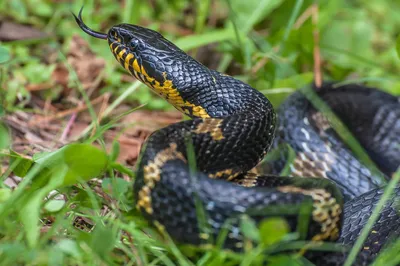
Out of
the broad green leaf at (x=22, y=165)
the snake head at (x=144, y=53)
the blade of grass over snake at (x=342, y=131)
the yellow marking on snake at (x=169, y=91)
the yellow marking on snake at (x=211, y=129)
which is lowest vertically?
the blade of grass over snake at (x=342, y=131)

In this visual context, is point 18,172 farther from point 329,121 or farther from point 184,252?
point 329,121

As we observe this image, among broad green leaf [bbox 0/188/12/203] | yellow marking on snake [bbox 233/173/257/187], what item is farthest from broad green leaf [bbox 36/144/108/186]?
yellow marking on snake [bbox 233/173/257/187]

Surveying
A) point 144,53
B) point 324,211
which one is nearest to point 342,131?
point 144,53

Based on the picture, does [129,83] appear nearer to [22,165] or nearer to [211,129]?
[22,165]

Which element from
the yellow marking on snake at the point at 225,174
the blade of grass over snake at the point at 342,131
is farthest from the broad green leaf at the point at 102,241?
the blade of grass over snake at the point at 342,131

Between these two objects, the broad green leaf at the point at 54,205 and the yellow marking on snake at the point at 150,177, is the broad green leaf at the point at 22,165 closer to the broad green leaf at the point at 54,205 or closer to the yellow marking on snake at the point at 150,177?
the broad green leaf at the point at 54,205

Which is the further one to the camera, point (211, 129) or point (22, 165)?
point (22, 165)

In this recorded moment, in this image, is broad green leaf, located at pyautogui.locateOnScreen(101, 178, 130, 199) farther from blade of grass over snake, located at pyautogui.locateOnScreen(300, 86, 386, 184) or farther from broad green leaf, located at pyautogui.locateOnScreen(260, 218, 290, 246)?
blade of grass over snake, located at pyautogui.locateOnScreen(300, 86, 386, 184)
